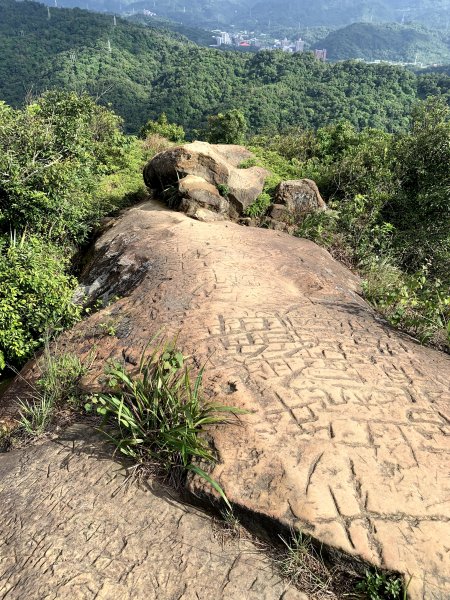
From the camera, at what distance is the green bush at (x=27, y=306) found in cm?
518

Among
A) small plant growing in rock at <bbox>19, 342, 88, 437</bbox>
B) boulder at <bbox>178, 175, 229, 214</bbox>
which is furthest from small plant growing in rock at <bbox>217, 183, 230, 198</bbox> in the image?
small plant growing in rock at <bbox>19, 342, 88, 437</bbox>

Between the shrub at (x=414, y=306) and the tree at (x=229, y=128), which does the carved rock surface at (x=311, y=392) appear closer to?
the shrub at (x=414, y=306)

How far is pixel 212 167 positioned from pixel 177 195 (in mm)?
1141

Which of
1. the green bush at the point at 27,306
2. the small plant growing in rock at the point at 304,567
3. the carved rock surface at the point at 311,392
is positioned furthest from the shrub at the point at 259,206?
the small plant growing in rock at the point at 304,567

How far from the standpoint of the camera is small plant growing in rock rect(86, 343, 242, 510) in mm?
3018

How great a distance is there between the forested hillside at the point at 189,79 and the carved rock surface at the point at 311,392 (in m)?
46.2

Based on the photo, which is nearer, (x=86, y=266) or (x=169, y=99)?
(x=86, y=266)

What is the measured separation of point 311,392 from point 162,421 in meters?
1.24

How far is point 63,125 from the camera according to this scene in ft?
27.1

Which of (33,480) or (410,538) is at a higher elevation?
(410,538)

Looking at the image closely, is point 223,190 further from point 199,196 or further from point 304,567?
point 304,567

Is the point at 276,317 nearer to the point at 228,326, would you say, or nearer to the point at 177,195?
the point at 228,326

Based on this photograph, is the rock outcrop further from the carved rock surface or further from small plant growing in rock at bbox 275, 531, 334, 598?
small plant growing in rock at bbox 275, 531, 334, 598

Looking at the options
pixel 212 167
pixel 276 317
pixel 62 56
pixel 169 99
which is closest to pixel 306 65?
pixel 169 99
